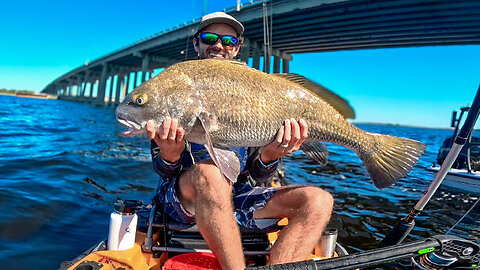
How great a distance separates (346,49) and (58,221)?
127ft

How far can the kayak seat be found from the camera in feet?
9.15

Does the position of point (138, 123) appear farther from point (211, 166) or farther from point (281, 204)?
point (281, 204)

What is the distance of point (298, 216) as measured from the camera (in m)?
2.66

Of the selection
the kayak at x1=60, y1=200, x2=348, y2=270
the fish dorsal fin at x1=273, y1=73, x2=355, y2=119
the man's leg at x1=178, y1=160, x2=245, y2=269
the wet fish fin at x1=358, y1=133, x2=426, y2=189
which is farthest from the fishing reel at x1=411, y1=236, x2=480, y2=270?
the man's leg at x1=178, y1=160, x2=245, y2=269

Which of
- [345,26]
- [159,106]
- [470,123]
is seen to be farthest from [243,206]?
[345,26]

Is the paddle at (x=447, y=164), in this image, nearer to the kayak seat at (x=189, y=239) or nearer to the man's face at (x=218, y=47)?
the kayak seat at (x=189, y=239)

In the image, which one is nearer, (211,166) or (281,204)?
(211,166)

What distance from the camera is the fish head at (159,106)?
2.35 meters

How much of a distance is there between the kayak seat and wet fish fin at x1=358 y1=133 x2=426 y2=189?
111cm

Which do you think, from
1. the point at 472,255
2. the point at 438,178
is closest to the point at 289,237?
the point at 472,255

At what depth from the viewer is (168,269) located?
89.3 inches

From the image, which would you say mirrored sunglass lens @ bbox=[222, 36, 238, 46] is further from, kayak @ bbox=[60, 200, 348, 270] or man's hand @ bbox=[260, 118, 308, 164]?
kayak @ bbox=[60, 200, 348, 270]

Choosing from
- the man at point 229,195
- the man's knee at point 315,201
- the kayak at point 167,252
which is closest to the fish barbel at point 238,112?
the man at point 229,195

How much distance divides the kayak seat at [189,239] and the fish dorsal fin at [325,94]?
1329mm
